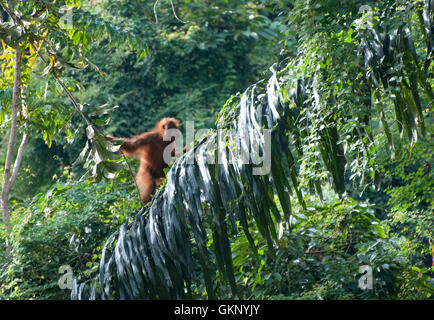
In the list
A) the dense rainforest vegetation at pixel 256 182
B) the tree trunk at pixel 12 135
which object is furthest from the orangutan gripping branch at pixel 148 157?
the tree trunk at pixel 12 135

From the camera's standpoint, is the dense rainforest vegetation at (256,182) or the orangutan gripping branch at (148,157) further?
the orangutan gripping branch at (148,157)

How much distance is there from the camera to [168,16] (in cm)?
912

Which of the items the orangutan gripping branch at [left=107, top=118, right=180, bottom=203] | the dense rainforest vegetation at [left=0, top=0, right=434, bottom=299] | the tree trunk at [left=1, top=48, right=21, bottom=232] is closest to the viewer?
the dense rainforest vegetation at [left=0, top=0, right=434, bottom=299]

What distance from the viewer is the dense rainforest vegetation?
2.62 m

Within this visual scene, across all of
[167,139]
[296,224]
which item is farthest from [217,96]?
[296,224]

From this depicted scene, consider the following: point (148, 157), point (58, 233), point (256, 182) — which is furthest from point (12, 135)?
point (256, 182)

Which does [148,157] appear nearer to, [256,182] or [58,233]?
[58,233]

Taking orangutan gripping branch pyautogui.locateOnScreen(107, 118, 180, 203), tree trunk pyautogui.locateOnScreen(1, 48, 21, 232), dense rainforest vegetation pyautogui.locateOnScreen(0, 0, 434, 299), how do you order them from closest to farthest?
1. dense rainforest vegetation pyautogui.locateOnScreen(0, 0, 434, 299)
2. tree trunk pyautogui.locateOnScreen(1, 48, 21, 232)
3. orangutan gripping branch pyautogui.locateOnScreen(107, 118, 180, 203)

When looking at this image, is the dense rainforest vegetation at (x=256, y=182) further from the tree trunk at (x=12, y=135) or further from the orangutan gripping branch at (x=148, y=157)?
the orangutan gripping branch at (x=148, y=157)

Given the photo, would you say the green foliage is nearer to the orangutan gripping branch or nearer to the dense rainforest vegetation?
the dense rainforest vegetation

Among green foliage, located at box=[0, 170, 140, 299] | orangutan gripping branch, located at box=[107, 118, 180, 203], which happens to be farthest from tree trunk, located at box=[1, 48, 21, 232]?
orangutan gripping branch, located at box=[107, 118, 180, 203]

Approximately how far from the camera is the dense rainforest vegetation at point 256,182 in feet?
8.60

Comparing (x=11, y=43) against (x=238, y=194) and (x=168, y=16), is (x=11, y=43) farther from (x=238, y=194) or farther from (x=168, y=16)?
(x=168, y=16)
